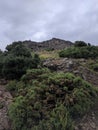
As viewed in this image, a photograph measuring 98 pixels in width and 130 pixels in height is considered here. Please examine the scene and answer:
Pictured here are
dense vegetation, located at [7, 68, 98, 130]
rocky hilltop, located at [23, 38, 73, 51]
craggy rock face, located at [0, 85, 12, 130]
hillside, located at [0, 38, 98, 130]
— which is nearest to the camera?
dense vegetation, located at [7, 68, 98, 130]

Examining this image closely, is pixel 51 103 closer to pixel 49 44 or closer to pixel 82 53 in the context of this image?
pixel 82 53

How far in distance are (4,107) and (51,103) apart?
211 cm

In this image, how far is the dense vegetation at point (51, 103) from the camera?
12398mm

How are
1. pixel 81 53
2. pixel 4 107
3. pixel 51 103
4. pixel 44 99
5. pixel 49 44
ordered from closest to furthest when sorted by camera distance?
pixel 51 103 → pixel 44 99 → pixel 4 107 → pixel 81 53 → pixel 49 44

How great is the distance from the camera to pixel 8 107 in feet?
45.3

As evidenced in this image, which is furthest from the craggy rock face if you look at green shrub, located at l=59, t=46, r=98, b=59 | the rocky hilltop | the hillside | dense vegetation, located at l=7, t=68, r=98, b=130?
the rocky hilltop

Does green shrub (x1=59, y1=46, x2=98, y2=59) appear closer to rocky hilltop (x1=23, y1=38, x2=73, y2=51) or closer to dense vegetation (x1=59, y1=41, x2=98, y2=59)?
dense vegetation (x1=59, y1=41, x2=98, y2=59)

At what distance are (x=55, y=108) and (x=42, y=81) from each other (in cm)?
209

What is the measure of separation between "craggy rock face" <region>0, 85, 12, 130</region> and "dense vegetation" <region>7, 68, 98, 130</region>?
13.1 inches

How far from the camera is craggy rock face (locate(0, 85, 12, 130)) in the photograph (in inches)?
505

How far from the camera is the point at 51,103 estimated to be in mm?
13406

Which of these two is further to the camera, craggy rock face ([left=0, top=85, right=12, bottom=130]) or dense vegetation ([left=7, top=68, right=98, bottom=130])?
craggy rock face ([left=0, top=85, right=12, bottom=130])

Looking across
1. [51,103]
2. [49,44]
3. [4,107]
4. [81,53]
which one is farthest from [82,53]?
[49,44]

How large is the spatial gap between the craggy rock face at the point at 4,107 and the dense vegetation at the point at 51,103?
A: 332 millimetres
